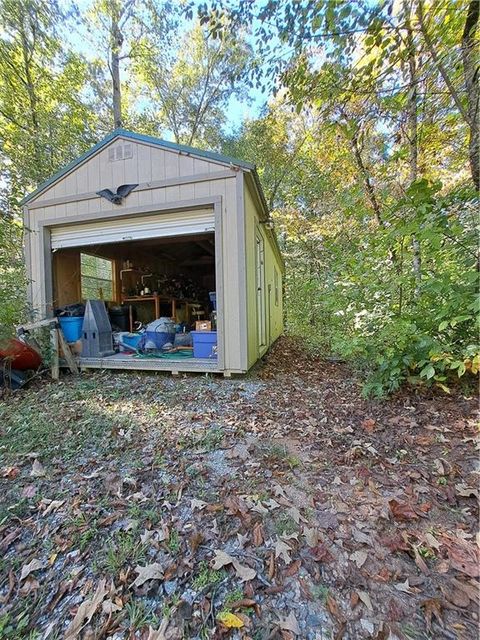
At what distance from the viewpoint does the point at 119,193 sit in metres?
4.68

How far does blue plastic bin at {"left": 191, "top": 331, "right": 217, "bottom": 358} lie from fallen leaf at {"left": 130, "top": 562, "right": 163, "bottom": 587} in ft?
11.5

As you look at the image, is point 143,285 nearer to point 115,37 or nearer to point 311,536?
point 311,536

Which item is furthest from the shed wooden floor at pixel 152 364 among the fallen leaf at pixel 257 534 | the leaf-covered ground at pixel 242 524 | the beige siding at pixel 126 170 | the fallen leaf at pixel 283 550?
the fallen leaf at pixel 283 550

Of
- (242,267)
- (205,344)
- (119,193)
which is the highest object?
(119,193)

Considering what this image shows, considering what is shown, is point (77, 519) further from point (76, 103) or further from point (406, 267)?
point (76, 103)

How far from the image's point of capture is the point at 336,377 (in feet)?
15.2

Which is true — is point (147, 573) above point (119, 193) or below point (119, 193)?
below

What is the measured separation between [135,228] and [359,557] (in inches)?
189

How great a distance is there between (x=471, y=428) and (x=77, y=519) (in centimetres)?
290

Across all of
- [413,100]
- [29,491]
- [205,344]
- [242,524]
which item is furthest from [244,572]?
[413,100]

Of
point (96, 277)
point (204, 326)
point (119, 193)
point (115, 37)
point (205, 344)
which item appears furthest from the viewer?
point (115, 37)

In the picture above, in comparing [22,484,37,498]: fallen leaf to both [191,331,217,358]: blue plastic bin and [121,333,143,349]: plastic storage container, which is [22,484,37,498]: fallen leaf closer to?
[191,331,217,358]: blue plastic bin

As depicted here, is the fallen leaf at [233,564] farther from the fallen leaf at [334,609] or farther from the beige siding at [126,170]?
the beige siding at [126,170]

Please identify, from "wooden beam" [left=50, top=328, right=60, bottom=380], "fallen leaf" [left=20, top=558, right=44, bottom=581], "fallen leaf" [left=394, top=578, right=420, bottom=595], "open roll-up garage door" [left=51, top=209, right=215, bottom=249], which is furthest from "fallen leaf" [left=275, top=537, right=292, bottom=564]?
"wooden beam" [left=50, top=328, right=60, bottom=380]
